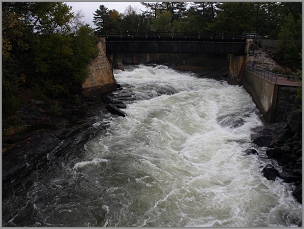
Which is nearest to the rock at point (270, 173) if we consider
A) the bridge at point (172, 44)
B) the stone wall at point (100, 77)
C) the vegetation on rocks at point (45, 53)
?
the vegetation on rocks at point (45, 53)

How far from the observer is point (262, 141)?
17.2 metres

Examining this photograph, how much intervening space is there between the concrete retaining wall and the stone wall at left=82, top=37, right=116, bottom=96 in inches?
649

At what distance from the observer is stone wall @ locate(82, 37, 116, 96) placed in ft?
92.2

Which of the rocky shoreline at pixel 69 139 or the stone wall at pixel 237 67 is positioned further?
the stone wall at pixel 237 67

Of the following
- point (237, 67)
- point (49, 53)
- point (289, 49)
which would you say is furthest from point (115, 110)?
point (289, 49)

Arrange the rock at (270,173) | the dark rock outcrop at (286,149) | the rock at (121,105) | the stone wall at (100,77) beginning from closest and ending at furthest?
the dark rock outcrop at (286,149)
the rock at (270,173)
the rock at (121,105)
the stone wall at (100,77)

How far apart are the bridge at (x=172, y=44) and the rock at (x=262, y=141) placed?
21501 mm

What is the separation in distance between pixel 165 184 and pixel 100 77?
20414 millimetres

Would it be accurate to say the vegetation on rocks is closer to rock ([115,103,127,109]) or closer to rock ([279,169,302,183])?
rock ([115,103,127,109])

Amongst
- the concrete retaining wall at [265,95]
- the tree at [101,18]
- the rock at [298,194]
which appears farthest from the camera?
the tree at [101,18]

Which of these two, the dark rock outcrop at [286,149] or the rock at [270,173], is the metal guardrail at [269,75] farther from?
the rock at [270,173]

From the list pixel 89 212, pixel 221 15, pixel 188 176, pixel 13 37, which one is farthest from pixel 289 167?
pixel 221 15

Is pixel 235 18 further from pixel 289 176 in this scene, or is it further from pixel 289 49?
pixel 289 176

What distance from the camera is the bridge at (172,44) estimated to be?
3481cm
